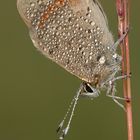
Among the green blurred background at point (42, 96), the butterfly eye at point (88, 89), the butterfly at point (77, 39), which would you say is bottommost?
the butterfly eye at point (88, 89)

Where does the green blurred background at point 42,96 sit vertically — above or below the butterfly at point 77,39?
above

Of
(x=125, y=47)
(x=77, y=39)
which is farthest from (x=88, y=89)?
(x=125, y=47)

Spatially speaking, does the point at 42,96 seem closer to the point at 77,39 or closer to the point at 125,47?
the point at 77,39

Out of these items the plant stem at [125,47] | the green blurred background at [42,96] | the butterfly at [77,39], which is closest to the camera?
the plant stem at [125,47]

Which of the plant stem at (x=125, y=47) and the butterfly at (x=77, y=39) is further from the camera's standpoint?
the butterfly at (x=77, y=39)

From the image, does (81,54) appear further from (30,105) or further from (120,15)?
(30,105)

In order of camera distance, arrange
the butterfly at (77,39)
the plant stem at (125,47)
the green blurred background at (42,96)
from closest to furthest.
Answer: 1. the plant stem at (125,47)
2. the butterfly at (77,39)
3. the green blurred background at (42,96)

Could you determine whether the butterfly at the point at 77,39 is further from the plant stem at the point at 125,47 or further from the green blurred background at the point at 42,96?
the green blurred background at the point at 42,96

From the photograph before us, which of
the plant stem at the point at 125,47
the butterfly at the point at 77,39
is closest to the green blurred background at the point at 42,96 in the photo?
the butterfly at the point at 77,39

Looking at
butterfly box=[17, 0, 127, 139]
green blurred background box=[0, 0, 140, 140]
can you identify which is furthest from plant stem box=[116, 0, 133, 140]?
green blurred background box=[0, 0, 140, 140]
